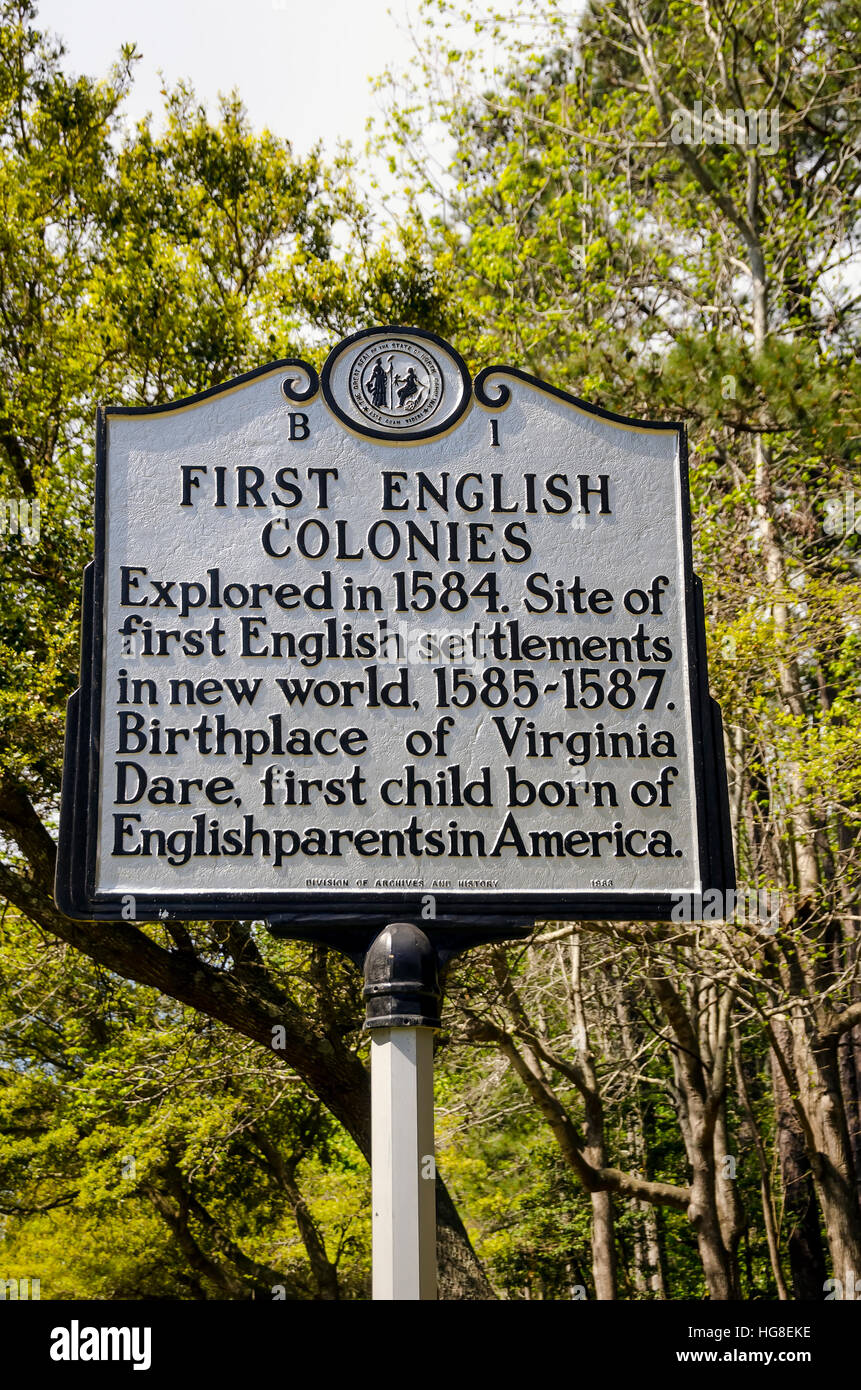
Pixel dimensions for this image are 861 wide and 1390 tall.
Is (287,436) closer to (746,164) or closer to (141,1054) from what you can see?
(141,1054)

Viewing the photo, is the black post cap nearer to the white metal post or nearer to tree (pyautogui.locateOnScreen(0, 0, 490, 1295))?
the white metal post

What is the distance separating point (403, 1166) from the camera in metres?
5.90

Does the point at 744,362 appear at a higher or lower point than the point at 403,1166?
higher

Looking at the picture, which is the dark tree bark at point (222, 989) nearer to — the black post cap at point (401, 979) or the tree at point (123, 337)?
the tree at point (123, 337)

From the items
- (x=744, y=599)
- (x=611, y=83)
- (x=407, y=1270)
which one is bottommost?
(x=407, y=1270)

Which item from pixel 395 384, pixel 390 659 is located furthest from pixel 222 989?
pixel 395 384

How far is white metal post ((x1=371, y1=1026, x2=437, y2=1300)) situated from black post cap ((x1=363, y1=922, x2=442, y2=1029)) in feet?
0.24

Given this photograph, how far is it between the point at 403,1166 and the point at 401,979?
83 cm

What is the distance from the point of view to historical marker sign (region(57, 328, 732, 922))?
6.18 metres

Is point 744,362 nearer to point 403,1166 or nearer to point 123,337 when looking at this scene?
point 123,337

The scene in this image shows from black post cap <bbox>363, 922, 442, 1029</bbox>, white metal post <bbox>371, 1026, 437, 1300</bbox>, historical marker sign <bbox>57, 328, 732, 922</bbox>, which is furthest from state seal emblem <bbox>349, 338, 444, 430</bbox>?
white metal post <bbox>371, 1026, 437, 1300</bbox>

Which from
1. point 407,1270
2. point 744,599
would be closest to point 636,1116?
point 744,599

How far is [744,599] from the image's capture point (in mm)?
12148

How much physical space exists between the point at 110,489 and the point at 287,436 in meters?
0.94
